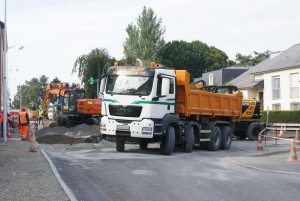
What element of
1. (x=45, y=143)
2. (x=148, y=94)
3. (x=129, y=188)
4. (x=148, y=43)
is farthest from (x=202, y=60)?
(x=129, y=188)

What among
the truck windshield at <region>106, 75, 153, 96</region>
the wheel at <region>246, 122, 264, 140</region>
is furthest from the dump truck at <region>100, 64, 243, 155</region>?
the wheel at <region>246, 122, 264, 140</region>

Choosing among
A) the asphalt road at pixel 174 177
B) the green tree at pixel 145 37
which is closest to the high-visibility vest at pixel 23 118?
the asphalt road at pixel 174 177

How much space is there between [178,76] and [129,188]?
28.2 ft

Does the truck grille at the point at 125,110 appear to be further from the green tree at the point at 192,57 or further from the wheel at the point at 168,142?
the green tree at the point at 192,57

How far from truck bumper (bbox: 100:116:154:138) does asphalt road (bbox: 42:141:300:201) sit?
0.75 meters

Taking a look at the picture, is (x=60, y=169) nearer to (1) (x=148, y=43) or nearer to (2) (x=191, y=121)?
(2) (x=191, y=121)

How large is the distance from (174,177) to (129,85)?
603cm

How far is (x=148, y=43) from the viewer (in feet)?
262

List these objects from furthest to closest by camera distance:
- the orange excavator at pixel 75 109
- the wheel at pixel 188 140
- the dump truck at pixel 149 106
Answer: the orange excavator at pixel 75 109 < the wheel at pixel 188 140 < the dump truck at pixel 149 106

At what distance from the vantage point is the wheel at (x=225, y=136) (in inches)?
839

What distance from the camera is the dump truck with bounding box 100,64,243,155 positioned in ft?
54.7

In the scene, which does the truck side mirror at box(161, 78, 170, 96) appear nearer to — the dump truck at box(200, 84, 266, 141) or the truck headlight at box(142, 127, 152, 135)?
the truck headlight at box(142, 127, 152, 135)

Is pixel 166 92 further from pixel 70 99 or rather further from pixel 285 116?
pixel 285 116

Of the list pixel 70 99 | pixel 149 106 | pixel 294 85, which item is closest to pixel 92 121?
pixel 70 99
